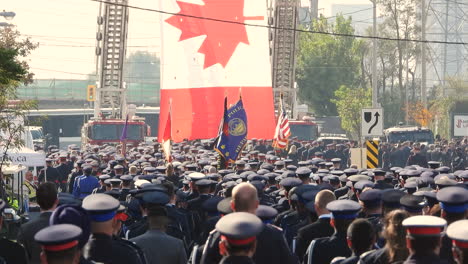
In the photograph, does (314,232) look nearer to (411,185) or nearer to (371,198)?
(371,198)

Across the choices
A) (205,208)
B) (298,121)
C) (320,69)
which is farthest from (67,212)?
(320,69)

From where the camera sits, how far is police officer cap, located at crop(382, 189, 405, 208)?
1040cm

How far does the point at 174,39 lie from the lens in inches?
1140

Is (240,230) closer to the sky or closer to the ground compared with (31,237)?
closer to the sky

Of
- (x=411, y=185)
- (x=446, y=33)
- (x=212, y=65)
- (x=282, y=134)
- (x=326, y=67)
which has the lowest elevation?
(x=282, y=134)

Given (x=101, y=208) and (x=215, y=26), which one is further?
(x=215, y=26)

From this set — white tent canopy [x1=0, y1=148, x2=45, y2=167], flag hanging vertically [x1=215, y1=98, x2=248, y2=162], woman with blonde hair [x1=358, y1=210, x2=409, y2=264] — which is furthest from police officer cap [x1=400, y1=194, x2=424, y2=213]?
white tent canopy [x1=0, y1=148, x2=45, y2=167]

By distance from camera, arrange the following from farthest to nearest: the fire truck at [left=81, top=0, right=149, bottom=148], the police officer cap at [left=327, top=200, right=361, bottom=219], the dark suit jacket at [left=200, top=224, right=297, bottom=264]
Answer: the fire truck at [left=81, top=0, right=149, bottom=148] < the police officer cap at [left=327, top=200, right=361, bottom=219] < the dark suit jacket at [left=200, top=224, right=297, bottom=264]

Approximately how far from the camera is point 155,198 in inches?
381

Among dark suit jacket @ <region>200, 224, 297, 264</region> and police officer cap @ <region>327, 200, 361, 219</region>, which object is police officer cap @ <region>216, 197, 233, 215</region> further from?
dark suit jacket @ <region>200, 224, 297, 264</region>

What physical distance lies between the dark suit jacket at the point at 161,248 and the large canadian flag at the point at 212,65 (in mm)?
17755

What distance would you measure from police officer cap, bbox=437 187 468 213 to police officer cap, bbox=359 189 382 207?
Result: 2.27 metres

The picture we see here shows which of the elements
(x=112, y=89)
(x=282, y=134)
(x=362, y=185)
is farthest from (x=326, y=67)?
(x=362, y=185)

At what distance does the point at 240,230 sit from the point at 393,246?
115 centimetres
